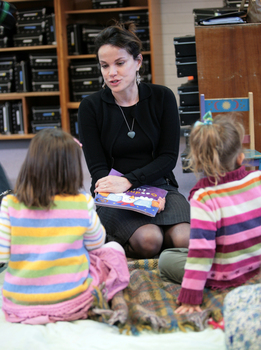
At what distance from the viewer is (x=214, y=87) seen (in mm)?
2678

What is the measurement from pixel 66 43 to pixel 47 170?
12.4ft

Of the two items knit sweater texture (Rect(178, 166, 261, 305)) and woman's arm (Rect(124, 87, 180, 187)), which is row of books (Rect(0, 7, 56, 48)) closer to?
woman's arm (Rect(124, 87, 180, 187))

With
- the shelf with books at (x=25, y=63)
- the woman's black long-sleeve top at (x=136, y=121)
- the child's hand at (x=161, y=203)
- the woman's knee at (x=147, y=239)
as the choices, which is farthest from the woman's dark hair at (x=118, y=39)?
the shelf with books at (x=25, y=63)

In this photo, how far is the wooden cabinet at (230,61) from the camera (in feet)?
8.50

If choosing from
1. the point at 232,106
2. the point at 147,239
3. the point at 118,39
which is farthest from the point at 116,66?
the point at 232,106

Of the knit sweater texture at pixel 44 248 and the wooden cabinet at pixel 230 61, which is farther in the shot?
the wooden cabinet at pixel 230 61

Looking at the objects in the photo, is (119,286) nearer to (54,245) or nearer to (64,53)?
(54,245)

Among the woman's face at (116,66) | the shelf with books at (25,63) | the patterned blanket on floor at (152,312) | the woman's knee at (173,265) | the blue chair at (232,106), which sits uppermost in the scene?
the shelf with books at (25,63)

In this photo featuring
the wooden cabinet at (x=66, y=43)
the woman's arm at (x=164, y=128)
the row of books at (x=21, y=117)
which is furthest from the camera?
the row of books at (x=21, y=117)

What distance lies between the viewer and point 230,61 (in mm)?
2635

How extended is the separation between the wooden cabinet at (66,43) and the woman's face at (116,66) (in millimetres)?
2800

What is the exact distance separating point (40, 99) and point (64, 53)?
0.80m

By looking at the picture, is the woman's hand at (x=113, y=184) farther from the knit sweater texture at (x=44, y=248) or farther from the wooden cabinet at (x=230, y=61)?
the wooden cabinet at (x=230, y=61)

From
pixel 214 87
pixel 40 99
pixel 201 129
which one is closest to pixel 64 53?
pixel 40 99
